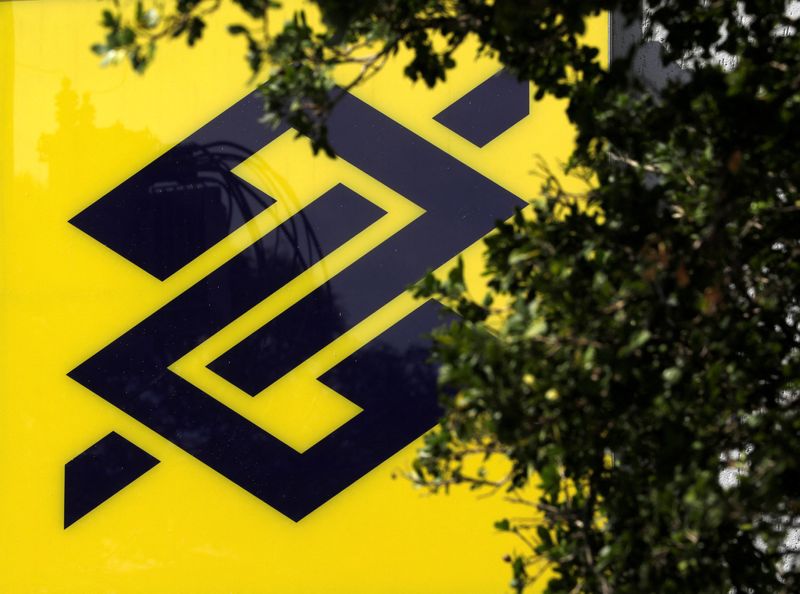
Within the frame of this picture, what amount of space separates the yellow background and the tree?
7.25 ft

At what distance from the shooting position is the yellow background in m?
4.77

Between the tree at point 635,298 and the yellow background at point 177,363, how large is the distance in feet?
7.25

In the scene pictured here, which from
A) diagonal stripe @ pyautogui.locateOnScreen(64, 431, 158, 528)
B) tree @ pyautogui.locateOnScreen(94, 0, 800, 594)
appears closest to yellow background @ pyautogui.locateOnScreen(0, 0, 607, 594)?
diagonal stripe @ pyautogui.locateOnScreen(64, 431, 158, 528)

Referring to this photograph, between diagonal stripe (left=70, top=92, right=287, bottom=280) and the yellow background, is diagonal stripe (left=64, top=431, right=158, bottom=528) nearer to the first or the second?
A: the yellow background

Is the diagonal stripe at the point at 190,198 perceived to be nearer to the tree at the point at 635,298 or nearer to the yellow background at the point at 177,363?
the yellow background at the point at 177,363

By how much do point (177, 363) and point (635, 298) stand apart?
9.84 feet

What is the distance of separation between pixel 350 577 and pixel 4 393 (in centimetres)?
170

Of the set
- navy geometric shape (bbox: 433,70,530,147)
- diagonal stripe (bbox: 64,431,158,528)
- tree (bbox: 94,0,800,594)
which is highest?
navy geometric shape (bbox: 433,70,530,147)

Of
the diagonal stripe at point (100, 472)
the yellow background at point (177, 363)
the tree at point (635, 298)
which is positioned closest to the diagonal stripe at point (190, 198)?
the yellow background at point (177, 363)

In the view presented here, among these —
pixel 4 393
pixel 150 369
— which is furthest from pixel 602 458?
pixel 4 393

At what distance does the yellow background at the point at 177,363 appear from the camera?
477cm

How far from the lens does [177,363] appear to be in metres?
4.85

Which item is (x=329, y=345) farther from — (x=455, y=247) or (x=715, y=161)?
(x=715, y=161)

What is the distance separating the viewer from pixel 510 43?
2494 mm
